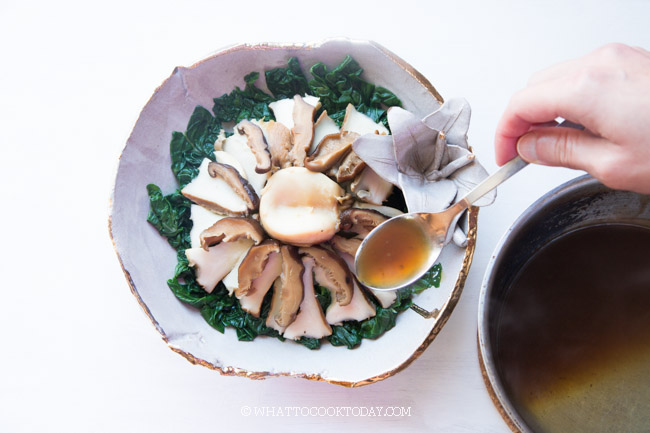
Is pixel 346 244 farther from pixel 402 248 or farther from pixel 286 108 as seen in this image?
pixel 286 108

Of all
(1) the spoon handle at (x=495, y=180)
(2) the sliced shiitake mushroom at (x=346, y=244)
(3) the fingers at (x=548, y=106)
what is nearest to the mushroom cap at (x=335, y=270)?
(2) the sliced shiitake mushroom at (x=346, y=244)

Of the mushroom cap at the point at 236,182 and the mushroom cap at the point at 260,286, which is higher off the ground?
the mushroom cap at the point at 236,182

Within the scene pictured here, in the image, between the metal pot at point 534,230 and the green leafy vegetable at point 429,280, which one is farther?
the green leafy vegetable at point 429,280

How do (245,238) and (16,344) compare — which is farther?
(16,344)

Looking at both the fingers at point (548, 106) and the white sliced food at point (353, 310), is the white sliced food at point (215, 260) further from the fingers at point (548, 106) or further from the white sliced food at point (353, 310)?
the fingers at point (548, 106)

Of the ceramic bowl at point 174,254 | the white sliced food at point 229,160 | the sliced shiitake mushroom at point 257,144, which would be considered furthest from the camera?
the white sliced food at point 229,160

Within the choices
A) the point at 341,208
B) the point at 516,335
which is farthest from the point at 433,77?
the point at 516,335

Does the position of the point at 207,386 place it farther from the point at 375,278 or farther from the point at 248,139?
the point at 248,139
